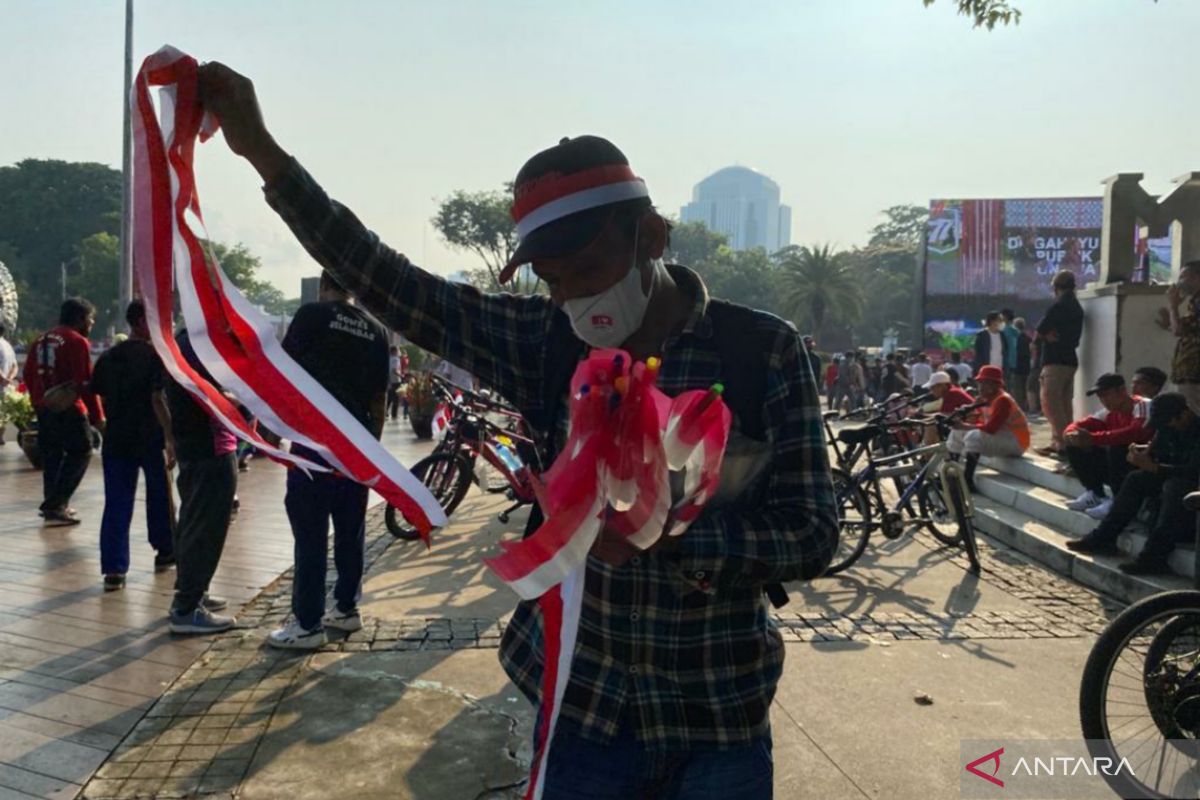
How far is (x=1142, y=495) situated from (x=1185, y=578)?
2.09 feet

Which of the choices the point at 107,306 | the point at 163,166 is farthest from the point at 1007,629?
the point at 107,306

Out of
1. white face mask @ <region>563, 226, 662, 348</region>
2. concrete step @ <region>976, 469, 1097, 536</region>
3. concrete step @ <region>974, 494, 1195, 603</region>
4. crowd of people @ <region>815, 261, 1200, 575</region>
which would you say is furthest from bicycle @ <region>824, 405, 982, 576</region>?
white face mask @ <region>563, 226, 662, 348</region>

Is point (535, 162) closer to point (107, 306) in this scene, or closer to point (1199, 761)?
point (1199, 761)

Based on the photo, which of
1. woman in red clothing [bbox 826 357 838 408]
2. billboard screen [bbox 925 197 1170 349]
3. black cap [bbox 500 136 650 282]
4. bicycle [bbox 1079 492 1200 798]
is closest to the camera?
black cap [bbox 500 136 650 282]

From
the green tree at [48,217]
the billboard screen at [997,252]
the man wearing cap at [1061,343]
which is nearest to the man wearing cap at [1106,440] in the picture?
the man wearing cap at [1061,343]

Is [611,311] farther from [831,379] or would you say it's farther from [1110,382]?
[831,379]

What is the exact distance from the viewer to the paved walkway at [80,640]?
11.7 ft

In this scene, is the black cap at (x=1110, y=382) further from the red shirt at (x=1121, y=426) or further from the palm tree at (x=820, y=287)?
the palm tree at (x=820, y=287)

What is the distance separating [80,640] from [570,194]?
4.56m

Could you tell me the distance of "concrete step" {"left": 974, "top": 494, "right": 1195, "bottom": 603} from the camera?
19.6 ft

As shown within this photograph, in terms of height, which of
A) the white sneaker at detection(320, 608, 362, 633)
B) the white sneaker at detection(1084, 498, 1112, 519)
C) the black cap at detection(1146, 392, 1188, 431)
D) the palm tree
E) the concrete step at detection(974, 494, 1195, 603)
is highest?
the palm tree

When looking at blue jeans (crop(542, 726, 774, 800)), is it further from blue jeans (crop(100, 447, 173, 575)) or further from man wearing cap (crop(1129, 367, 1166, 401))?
man wearing cap (crop(1129, 367, 1166, 401))

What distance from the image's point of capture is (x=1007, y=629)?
5.50 metres

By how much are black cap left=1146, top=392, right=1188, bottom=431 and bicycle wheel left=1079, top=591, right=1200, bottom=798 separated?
9.88 ft
